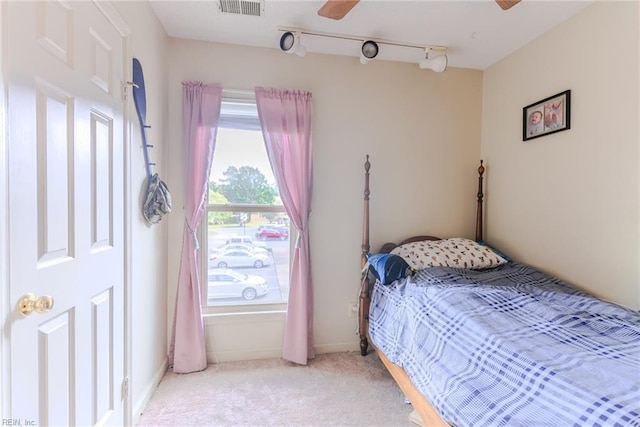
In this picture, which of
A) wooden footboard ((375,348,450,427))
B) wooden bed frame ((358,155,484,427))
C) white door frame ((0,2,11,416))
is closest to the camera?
white door frame ((0,2,11,416))

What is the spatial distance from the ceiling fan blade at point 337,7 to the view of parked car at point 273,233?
151 centimetres

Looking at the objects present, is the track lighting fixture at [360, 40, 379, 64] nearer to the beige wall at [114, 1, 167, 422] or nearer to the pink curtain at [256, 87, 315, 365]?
the pink curtain at [256, 87, 315, 365]

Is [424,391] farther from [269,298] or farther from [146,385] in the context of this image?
[146,385]

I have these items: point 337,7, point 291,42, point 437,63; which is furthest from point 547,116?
point 291,42

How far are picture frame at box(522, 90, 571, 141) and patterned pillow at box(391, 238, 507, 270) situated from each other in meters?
0.91

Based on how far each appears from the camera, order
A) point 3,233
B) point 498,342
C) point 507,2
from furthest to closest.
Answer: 1. point 507,2
2. point 498,342
3. point 3,233

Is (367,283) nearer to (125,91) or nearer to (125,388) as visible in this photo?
(125,388)

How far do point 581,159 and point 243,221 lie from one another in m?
2.33

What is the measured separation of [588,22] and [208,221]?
2822 millimetres

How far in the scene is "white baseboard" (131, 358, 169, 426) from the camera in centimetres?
164

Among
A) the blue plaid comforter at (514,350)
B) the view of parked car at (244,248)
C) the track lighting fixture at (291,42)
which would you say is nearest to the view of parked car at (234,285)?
the view of parked car at (244,248)

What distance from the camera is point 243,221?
2387 mm

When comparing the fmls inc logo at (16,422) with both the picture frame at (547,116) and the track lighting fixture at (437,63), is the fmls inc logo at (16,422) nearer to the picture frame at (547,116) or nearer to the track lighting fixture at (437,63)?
the track lighting fixture at (437,63)

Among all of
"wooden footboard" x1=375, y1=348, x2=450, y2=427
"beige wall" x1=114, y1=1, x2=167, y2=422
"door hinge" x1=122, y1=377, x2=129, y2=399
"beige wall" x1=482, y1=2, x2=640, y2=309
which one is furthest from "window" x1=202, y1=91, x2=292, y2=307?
"beige wall" x1=482, y1=2, x2=640, y2=309
